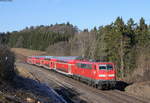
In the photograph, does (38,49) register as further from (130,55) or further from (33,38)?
(130,55)

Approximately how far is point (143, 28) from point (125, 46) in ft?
53.4

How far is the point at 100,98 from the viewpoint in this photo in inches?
931

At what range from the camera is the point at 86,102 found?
2188cm

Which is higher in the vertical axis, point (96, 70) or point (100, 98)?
point (96, 70)

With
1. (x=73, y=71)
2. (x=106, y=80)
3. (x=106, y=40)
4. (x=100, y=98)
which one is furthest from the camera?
(x=106, y=40)

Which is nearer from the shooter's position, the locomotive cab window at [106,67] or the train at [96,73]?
the train at [96,73]

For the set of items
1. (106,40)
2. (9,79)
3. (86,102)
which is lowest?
(86,102)

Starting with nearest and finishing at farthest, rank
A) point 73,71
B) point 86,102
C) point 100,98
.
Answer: point 86,102 → point 100,98 → point 73,71

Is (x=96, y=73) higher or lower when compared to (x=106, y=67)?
lower

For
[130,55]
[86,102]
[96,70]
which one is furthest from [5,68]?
[130,55]

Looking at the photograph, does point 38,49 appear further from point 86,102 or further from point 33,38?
point 86,102

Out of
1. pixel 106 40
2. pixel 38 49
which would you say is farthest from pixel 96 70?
pixel 38 49

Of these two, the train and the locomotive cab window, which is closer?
the train

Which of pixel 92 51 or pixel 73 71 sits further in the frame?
pixel 92 51
